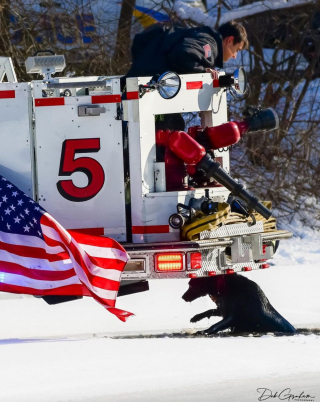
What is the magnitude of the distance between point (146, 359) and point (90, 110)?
1.81 metres

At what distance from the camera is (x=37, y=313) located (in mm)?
6812

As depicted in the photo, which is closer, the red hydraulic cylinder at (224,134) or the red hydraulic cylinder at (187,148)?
the red hydraulic cylinder at (187,148)

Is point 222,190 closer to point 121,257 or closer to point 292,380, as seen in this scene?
point 121,257

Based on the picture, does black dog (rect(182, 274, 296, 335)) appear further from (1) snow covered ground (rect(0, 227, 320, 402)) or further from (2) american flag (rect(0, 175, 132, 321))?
(2) american flag (rect(0, 175, 132, 321))

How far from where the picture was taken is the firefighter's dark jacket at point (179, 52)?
6375 millimetres

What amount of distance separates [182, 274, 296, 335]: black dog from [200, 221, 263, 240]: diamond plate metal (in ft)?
1.87

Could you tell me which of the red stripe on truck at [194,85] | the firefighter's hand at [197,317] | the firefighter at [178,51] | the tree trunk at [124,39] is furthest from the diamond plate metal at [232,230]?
the tree trunk at [124,39]

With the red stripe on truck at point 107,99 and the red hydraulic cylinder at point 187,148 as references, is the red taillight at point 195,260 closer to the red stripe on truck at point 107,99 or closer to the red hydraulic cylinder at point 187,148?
the red hydraulic cylinder at point 187,148

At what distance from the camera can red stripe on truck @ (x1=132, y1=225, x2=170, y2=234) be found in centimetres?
577

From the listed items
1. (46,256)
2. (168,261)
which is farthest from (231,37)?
(46,256)

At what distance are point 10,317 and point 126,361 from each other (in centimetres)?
211

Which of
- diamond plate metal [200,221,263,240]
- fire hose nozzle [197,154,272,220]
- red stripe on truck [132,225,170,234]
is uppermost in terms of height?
fire hose nozzle [197,154,272,220]
